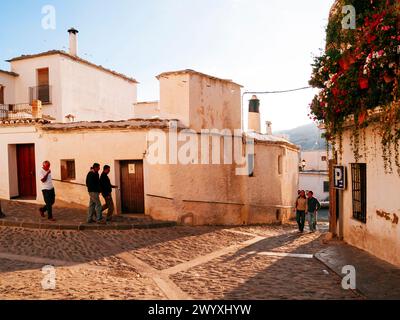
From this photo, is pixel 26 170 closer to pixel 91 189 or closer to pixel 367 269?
pixel 91 189

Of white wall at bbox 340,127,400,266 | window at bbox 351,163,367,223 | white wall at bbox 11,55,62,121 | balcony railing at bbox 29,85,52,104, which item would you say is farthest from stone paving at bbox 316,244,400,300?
balcony railing at bbox 29,85,52,104

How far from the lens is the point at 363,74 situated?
265 inches

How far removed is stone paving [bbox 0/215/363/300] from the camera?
5.51 metres

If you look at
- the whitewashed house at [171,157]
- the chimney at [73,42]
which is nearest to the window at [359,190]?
the whitewashed house at [171,157]

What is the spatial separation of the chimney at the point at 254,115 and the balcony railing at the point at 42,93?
1214 centimetres

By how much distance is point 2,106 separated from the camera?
20953 mm

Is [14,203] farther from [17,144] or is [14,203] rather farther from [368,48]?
[368,48]

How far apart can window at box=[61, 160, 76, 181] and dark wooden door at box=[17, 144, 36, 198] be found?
1485 millimetres

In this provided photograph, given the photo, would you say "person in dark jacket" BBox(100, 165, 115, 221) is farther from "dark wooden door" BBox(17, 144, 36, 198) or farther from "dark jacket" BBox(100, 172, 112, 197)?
"dark wooden door" BBox(17, 144, 36, 198)

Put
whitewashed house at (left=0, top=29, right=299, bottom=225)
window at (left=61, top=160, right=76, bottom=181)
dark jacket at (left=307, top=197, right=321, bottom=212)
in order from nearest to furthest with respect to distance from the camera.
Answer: whitewashed house at (left=0, top=29, right=299, bottom=225), window at (left=61, top=160, right=76, bottom=181), dark jacket at (left=307, top=197, right=321, bottom=212)

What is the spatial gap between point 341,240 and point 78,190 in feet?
31.0

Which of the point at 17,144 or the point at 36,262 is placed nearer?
A: the point at 36,262
